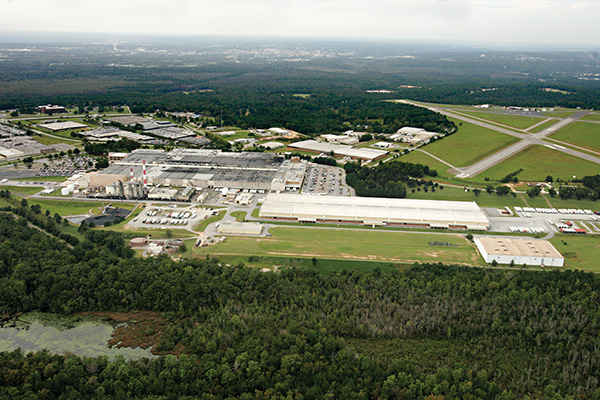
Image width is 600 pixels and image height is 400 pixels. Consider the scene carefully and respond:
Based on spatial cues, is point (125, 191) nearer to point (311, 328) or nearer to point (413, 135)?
point (311, 328)

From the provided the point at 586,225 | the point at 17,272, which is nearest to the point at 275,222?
the point at 17,272

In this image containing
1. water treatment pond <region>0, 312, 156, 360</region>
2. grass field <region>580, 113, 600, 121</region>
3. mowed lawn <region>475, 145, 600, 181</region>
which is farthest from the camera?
grass field <region>580, 113, 600, 121</region>

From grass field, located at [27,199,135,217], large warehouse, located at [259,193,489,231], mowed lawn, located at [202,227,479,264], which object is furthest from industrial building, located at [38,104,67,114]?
mowed lawn, located at [202,227,479,264]

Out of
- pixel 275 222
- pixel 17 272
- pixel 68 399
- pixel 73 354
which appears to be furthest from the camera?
pixel 275 222

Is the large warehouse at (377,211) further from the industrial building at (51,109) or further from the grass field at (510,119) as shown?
Answer: the industrial building at (51,109)

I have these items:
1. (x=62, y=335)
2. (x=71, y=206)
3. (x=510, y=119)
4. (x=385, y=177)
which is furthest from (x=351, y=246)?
(x=510, y=119)

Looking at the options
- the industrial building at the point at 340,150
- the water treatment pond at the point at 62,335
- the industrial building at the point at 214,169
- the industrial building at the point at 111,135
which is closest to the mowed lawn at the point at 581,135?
the industrial building at the point at 340,150

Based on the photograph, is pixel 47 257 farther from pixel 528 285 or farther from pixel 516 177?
pixel 516 177

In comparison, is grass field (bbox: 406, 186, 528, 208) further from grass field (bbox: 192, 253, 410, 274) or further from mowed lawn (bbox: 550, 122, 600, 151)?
mowed lawn (bbox: 550, 122, 600, 151)
